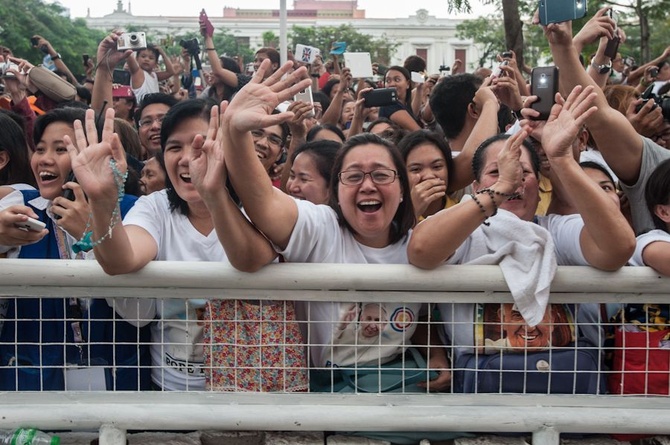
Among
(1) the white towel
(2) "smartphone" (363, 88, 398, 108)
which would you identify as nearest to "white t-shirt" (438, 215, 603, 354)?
(1) the white towel

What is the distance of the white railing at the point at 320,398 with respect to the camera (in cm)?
259

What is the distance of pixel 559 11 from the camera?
350 cm

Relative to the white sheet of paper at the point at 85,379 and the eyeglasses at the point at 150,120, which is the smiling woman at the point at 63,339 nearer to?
the white sheet of paper at the point at 85,379

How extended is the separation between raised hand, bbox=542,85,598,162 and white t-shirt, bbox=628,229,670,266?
450mm

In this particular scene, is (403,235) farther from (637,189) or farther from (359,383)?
(637,189)

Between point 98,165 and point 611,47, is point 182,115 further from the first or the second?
point 611,47

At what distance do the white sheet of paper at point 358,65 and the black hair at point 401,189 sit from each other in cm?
514

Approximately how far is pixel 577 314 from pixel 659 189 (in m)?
0.70

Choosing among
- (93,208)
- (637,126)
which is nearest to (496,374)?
(93,208)

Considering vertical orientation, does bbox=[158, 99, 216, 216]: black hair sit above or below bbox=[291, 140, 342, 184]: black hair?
above

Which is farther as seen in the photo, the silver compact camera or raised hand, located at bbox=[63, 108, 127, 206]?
the silver compact camera

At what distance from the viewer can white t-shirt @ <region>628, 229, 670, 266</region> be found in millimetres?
2838

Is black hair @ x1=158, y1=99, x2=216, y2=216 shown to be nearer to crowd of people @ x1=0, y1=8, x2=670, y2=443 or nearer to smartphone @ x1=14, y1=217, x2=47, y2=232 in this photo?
crowd of people @ x1=0, y1=8, x2=670, y2=443

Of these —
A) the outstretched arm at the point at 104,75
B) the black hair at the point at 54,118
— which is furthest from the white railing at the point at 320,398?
the outstretched arm at the point at 104,75
